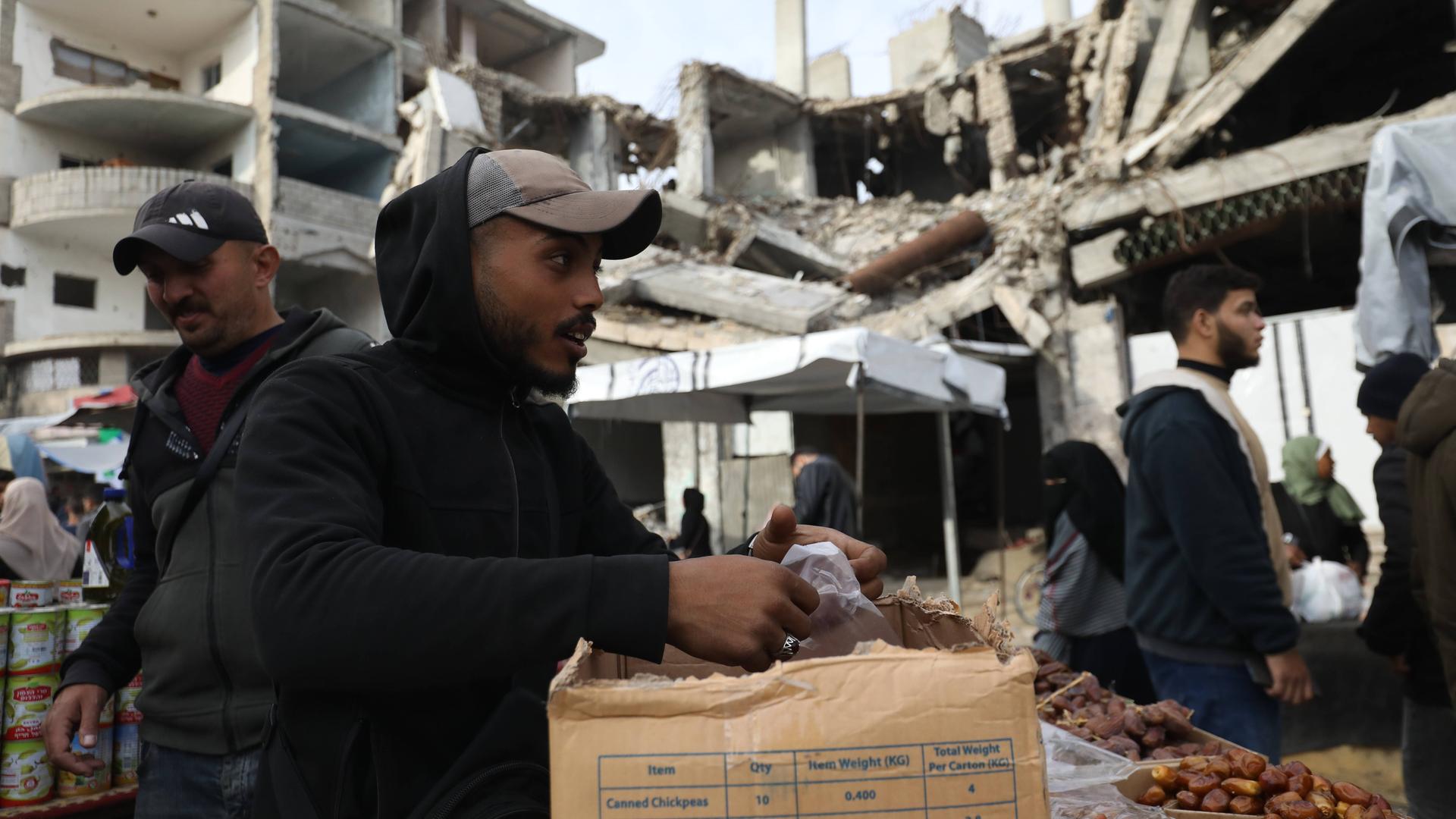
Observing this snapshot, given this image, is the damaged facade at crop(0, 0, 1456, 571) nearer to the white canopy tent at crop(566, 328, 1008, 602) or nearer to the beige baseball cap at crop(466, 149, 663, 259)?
the white canopy tent at crop(566, 328, 1008, 602)

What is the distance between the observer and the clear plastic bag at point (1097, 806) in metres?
1.67

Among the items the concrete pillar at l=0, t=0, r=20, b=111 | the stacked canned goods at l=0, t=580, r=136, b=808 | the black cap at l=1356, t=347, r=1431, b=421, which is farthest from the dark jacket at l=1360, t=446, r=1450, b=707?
the concrete pillar at l=0, t=0, r=20, b=111

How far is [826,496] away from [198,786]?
5.47 meters

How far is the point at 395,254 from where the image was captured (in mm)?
1415

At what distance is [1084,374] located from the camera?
9.69 metres

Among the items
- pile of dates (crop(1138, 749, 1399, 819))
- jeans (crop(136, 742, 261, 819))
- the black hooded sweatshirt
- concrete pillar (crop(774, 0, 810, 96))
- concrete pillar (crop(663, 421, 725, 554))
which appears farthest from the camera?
concrete pillar (crop(774, 0, 810, 96))

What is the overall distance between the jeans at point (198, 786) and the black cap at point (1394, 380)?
3.90m

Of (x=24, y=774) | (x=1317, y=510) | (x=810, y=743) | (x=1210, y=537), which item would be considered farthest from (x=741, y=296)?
(x=810, y=743)

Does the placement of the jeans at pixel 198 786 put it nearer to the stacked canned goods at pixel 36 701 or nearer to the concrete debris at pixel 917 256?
the stacked canned goods at pixel 36 701

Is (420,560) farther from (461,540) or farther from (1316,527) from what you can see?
(1316,527)

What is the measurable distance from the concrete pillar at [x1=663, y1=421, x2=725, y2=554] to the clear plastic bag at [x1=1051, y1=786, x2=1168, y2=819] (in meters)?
9.93

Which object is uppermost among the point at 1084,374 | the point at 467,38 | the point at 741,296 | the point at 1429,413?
the point at 467,38

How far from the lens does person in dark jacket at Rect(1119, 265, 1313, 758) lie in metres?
2.79

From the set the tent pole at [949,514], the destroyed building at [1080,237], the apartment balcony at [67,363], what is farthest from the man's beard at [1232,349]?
the apartment balcony at [67,363]
